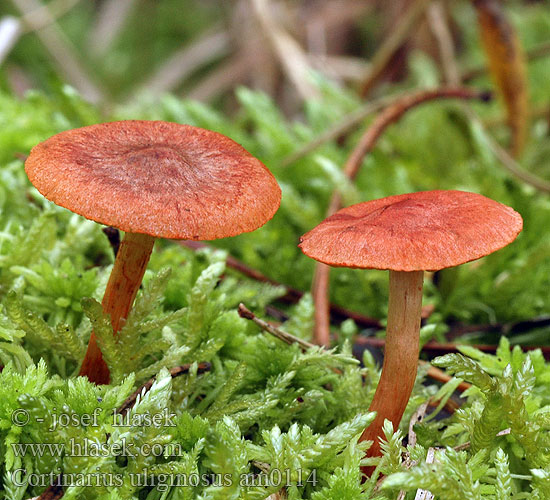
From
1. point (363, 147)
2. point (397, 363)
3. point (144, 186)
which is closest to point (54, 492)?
point (144, 186)

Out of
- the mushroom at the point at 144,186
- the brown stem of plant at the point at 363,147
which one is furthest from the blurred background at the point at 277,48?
the mushroom at the point at 144,186

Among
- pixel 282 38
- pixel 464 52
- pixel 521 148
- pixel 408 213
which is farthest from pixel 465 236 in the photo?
pixel 464 52

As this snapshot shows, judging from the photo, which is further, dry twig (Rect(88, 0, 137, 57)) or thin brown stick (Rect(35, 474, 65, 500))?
dry twig (Rect(88, 0, 137, 57))

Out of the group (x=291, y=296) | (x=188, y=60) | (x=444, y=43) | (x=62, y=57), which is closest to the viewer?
(x=291, y=296)

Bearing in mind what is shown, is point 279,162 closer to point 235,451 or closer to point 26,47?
point 235,451

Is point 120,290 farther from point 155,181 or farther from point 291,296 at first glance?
point 291,296

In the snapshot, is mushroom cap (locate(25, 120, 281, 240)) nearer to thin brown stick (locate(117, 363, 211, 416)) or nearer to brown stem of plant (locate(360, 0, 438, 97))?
thin brown stick (locate(117, 363, 211, 416))

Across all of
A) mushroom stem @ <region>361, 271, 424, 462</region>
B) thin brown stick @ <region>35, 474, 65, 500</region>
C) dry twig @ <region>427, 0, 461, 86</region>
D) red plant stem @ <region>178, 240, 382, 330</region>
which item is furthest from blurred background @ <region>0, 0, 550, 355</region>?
thin brown stick @ <region>35, 474, 65, 500</region>

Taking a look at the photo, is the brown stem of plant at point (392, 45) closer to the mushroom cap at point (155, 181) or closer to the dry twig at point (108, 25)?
the mushroom cap at point (155, 181)
